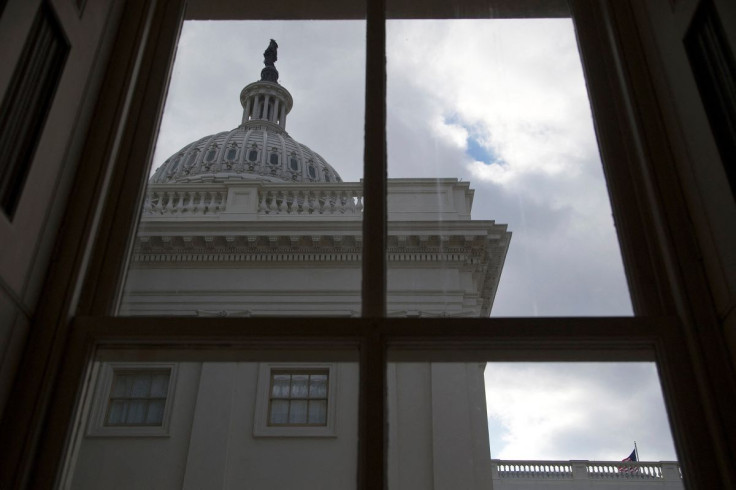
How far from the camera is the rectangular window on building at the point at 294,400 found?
2.11 metres

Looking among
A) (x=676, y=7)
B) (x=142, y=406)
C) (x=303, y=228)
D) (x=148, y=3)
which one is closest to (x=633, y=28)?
(x=676, y=7)

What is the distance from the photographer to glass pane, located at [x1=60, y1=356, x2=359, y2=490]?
48.6 inches

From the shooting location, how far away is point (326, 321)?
1065mm

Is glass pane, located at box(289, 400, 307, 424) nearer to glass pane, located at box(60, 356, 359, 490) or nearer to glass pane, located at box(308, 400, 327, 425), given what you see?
glass pane, located at box(60, 356, 359, 490)

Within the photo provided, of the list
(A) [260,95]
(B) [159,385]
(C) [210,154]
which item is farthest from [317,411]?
(A) [260,95]

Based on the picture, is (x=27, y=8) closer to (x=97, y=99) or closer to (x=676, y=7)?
(x=97, y=99)

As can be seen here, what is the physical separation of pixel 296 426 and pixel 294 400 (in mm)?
127

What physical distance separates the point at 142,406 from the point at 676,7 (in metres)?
1.99

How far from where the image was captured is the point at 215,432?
3.44 metres

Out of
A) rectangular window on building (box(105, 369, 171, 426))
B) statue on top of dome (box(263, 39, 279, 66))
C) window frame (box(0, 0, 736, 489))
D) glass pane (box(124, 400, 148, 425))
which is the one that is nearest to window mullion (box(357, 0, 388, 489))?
window frame (box(0, 0, 736, 489))

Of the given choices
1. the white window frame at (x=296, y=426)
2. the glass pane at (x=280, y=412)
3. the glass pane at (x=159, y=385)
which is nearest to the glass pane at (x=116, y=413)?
the glass pane at (x=159, y=385)

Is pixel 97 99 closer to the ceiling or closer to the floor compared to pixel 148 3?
closer to the floor

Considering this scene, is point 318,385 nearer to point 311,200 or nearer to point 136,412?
point 136,412

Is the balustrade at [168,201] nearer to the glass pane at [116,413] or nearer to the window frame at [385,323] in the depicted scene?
the window frame at [385,323]
